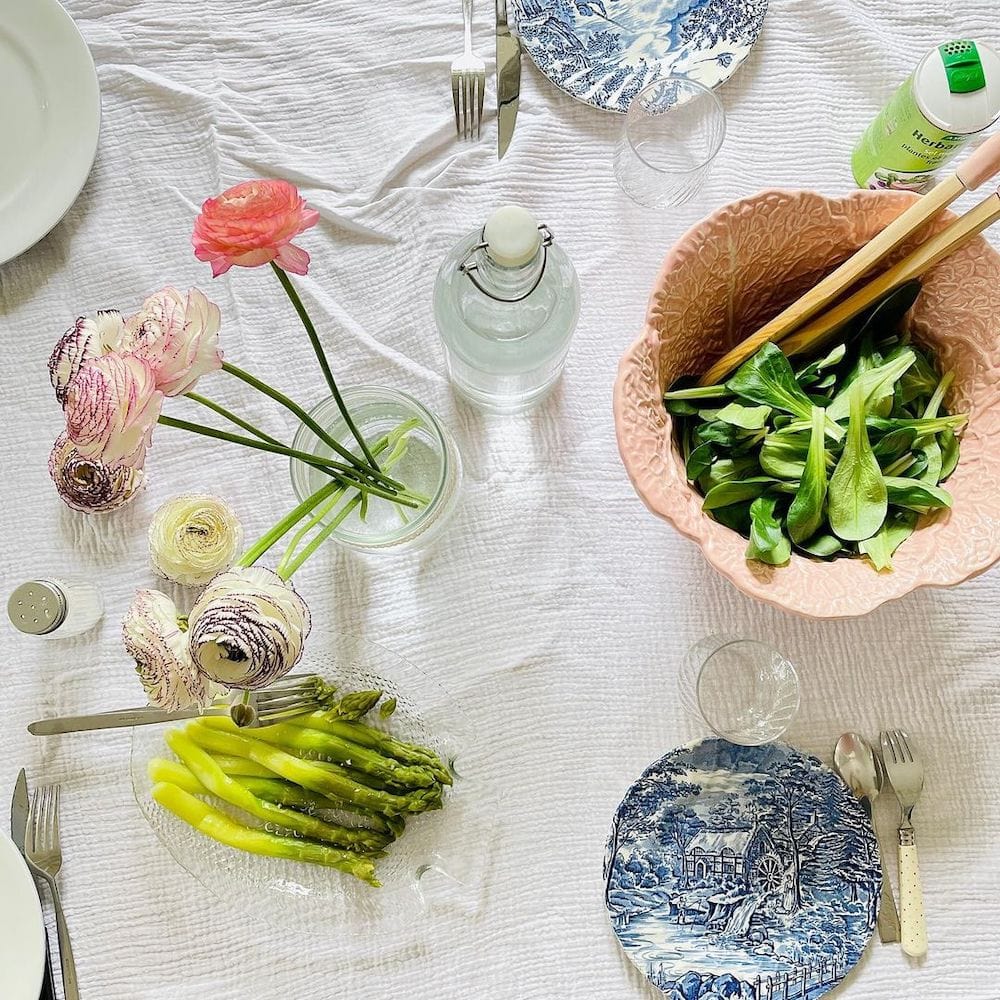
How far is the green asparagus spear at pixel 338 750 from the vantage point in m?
0.73

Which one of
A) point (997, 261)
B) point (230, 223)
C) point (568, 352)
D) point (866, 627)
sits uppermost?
point (230, 223)

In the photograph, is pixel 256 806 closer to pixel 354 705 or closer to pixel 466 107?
pixel 354 705

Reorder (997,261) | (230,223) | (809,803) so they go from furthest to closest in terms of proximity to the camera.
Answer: (809,803) < (997,261) < (230,223)

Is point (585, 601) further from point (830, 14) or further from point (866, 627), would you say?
point (830, 14)

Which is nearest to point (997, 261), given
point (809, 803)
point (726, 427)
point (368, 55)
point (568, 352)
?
point (726, 427)

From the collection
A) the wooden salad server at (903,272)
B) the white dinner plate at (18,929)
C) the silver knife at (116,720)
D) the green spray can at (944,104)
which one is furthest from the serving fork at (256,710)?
the green spray can at (944,104)

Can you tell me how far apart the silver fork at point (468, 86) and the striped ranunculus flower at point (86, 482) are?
1.32 feet

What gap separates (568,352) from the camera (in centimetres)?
80

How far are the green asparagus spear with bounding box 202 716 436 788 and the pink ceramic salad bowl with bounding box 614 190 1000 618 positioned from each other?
0.94ft

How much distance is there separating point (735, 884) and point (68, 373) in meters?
0.61

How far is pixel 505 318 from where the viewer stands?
68cm

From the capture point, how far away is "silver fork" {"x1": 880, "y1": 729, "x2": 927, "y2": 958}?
29.1 inches

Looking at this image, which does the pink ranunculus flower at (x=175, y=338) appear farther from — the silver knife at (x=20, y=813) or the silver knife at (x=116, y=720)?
the silver knife at (x=20, y=813)

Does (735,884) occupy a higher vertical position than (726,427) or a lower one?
lower
